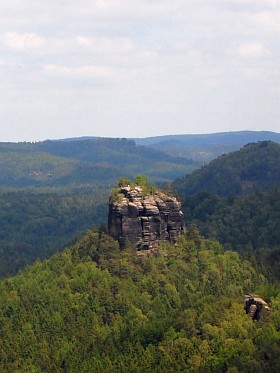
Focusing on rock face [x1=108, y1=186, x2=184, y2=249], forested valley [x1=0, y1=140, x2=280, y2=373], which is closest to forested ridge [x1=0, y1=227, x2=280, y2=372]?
forested valley [x1=0, y1=140, x2=280, y2=373]

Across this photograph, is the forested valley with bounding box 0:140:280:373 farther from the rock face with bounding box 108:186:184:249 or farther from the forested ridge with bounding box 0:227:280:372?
the rock face with bounding box 108:186:184:249

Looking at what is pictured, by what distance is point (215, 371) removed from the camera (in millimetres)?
95812

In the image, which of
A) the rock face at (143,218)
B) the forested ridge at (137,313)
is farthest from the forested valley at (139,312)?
the rock face at (143,218)

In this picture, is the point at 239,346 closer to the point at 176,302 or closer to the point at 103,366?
the point at 103,366

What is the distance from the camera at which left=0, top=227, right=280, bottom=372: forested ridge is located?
3944 inches

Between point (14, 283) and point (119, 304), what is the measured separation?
22.8 metres

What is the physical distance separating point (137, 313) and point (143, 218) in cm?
2204

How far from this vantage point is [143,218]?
138 m

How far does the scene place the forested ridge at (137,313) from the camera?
100 meters

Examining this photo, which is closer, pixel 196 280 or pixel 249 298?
pixel 249 298

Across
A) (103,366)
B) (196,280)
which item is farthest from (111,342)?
(196,280)

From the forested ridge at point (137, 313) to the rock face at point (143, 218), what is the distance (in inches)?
99.2

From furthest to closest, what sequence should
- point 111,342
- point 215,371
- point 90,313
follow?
point 90,313 < point 111,342 < point 215,371

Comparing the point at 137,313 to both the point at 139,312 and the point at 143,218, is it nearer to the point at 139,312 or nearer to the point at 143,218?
the point at 139,312
